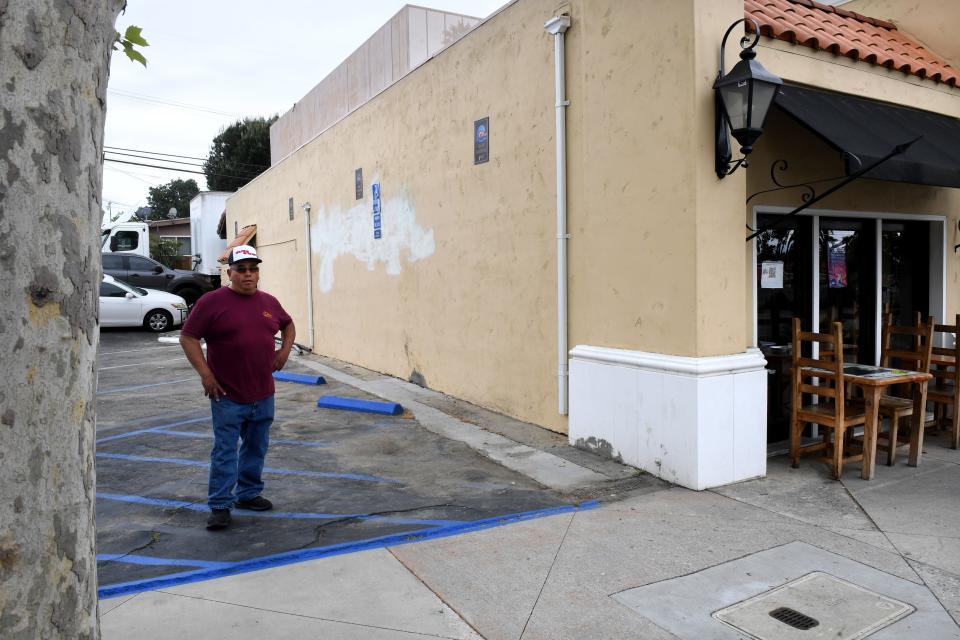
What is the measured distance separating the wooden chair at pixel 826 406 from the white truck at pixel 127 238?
69.7 ft

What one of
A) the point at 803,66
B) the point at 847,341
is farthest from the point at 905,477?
the point at 803,66

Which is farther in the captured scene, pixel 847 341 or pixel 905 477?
pixel 847 341

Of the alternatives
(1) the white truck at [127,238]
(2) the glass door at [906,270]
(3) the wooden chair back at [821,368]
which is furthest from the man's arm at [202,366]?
(1) the white truck at [127,238]

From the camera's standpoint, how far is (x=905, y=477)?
559 cm

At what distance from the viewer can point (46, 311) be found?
164cm

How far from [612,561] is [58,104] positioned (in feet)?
11.2

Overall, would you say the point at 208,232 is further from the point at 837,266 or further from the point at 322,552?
the point at 322,552

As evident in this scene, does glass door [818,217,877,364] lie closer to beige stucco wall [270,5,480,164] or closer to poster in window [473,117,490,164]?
poster in window [473,117,490,164]

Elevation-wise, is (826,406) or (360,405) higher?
(826,406)

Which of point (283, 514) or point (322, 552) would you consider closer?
point (322, 552)

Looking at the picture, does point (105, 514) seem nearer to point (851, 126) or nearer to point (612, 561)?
point (612, 561)

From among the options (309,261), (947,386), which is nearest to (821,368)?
(947,386)

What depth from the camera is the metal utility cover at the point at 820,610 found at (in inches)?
126

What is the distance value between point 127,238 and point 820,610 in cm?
2352
